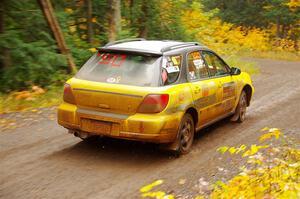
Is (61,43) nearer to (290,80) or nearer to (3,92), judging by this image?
(3,92)

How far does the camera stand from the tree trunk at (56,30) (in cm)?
1255

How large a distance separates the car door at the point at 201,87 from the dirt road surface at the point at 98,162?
571mm

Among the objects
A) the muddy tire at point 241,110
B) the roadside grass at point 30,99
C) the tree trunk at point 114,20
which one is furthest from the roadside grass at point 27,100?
the muddy tire at point 241,110

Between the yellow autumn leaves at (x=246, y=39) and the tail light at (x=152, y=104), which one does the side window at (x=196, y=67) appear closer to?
the tail light at (x=152, y=104)

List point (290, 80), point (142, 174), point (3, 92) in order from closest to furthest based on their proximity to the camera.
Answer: point (142, 174) → point (3, 92) → point (290, 80)

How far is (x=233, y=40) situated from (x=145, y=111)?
2923cm

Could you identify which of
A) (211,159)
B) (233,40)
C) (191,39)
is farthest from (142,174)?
(233,40)

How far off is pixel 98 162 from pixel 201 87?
216cm

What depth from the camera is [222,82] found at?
840 cm

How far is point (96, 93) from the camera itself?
6.63 metres

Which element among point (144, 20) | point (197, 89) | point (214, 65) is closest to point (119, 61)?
point (197, 89)

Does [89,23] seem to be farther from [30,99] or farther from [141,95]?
[141,95]

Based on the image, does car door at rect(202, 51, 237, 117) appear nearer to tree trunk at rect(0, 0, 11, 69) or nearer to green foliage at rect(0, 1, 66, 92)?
green foliage at rect(0, 1, 66, 92)

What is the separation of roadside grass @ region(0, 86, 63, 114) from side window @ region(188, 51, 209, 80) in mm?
4389
